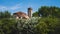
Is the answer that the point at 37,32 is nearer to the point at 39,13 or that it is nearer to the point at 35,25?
the point at 35,25

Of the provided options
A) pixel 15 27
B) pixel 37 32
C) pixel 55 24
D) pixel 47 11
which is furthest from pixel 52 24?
pixel 47 11

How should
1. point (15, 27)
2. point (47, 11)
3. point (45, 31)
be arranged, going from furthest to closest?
point (47, 11), point (15, 27), point (45, 31)

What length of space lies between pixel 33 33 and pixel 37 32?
150cm

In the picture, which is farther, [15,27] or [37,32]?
[15,27]

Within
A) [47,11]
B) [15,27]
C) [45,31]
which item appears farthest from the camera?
[47,11]

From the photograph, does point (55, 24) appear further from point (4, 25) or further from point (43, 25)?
point (4, 25)

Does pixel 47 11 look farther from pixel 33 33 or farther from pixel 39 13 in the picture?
pixel 33 33

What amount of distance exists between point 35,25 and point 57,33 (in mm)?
4229

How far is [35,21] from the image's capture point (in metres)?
46.1

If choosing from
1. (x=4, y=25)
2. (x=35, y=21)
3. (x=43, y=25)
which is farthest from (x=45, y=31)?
(x=4, y=25)

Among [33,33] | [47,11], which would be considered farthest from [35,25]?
[47,11]

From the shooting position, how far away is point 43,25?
42219mm

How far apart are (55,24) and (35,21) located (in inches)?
168

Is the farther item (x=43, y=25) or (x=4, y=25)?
(x=4, y=25)
